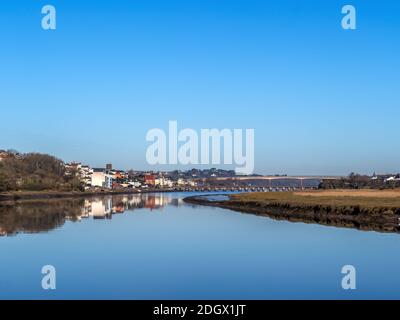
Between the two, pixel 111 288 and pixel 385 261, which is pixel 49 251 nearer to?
pixel 111 288

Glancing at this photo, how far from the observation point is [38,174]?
123688 mm

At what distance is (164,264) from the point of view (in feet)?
67.5

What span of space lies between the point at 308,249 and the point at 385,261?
4.46 metres

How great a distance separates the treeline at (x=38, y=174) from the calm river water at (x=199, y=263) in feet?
248

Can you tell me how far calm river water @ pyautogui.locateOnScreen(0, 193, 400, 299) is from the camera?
51.9 feet

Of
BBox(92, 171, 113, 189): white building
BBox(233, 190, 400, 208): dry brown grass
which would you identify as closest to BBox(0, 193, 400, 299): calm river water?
BBox(233, 190, 400, 208): dry brown grass

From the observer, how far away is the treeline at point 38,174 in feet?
367

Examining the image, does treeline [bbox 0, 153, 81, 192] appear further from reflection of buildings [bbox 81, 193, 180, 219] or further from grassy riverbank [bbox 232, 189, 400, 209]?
grassy riverbank [bbox 232, 189, 400, 209]

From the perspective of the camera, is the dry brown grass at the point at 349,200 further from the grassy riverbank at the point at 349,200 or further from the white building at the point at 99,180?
the white building at the point at 99,180

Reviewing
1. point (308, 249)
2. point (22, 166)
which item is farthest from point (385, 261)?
point (22, 166)

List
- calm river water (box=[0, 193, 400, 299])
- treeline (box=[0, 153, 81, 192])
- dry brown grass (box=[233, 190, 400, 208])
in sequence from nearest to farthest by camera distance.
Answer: calm river water (box=[0, 193, 400, 299]) < dry brown grass (box=[233, 190, 400, 208]) < treeline (box=[0, 153, 81, 192])

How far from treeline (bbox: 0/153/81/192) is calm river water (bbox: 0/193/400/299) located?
75.7 metres

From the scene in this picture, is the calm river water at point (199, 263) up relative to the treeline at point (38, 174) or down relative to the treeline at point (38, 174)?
down

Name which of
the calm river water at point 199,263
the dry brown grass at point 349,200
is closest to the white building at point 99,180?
the dry brown grass at point 349,200
